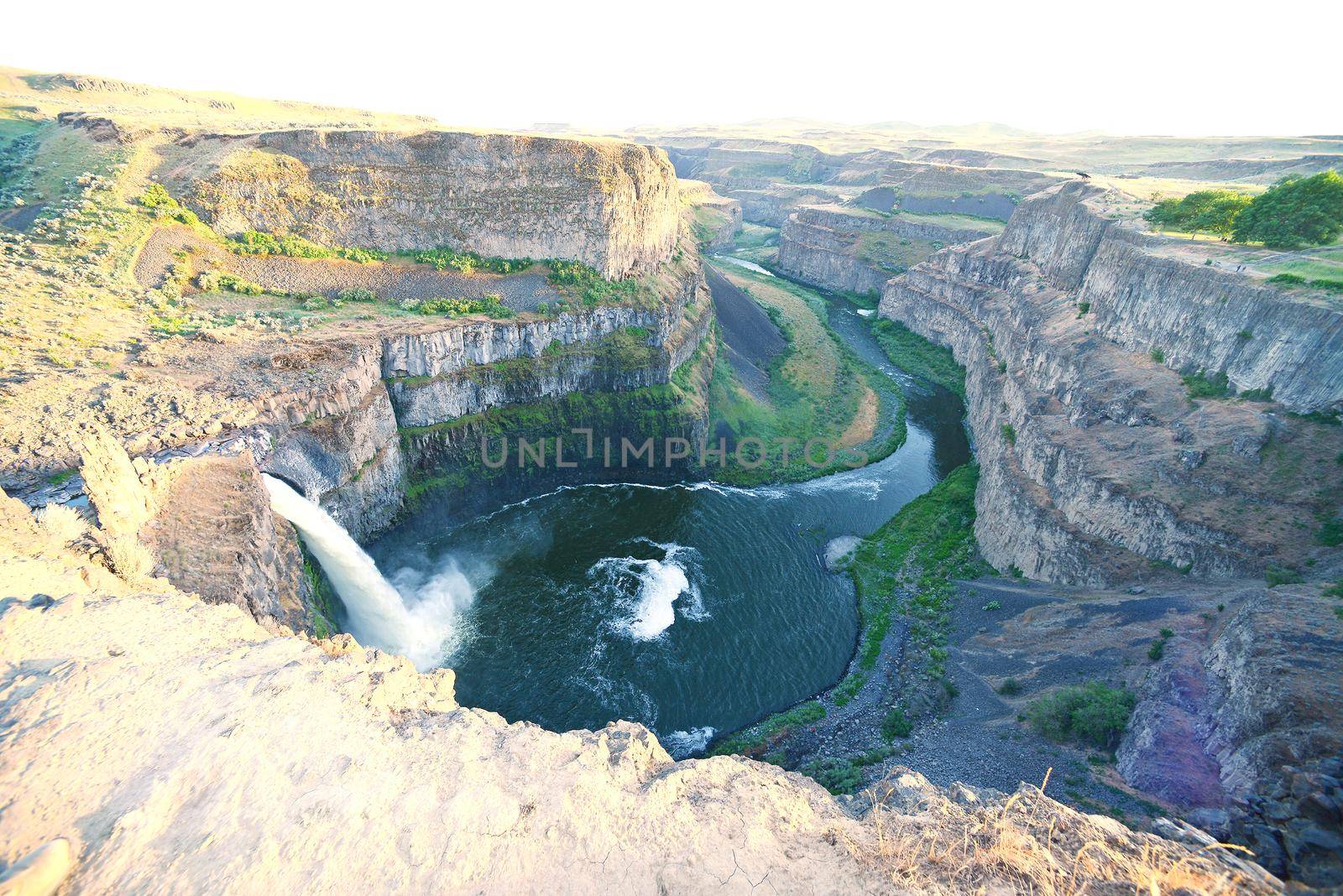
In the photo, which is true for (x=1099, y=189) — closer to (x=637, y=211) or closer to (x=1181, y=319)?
(x=1181, y=319)

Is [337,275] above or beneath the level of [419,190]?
beneath

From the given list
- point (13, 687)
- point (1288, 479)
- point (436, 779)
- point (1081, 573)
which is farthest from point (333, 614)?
point (1288, 479)

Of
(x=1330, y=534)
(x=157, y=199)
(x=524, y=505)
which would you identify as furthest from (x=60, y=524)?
(x=1330, y=534)

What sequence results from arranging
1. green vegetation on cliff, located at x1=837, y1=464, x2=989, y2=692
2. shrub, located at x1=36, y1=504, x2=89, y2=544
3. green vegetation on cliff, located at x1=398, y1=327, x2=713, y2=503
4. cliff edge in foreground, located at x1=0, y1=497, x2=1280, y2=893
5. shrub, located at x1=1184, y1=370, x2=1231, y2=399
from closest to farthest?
cliff edge in foreground, located at x1=0, y1=497, x2=1280, y2=893 < shrub, located at x1=36, y1=504, x2=89, y2=544 < green vegetation on cliff, located at x1=837, y1=464, x2=989, y2=692 < shrub, located at x1=1184, y1=370, x2=1231, y2=399 < green vegetation on cliff, located at x1=398, y1=327, x2=713, y2=503

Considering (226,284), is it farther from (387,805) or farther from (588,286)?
(387,805)

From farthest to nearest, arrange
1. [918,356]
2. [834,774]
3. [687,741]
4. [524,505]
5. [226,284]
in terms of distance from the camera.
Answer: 1. [918,356]
2. [524,505]
3. [226,284]
4. [687,741]
5. [834,774]

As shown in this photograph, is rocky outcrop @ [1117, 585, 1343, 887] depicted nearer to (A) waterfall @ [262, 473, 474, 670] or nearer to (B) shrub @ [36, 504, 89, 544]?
(A) waterfall @ [262, 473, 474, 670]

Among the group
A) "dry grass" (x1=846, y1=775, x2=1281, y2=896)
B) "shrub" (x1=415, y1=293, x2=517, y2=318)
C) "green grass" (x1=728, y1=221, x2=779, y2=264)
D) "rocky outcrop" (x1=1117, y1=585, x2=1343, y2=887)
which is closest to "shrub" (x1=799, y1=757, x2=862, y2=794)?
"rocky outcrop" (x1=1117, y1=585, x2=1343, y2=887)
